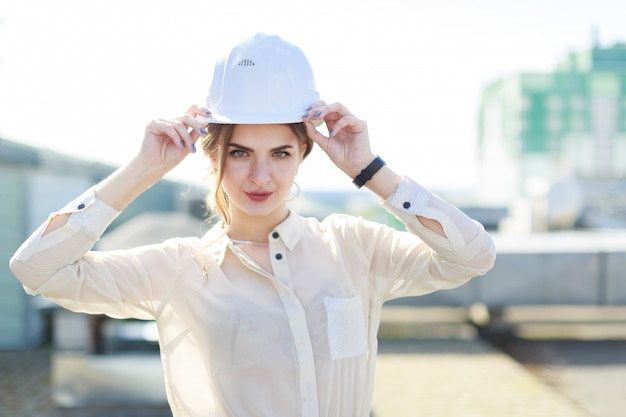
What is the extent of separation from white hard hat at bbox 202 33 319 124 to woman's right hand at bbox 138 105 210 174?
0.07 meters

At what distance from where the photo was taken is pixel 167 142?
1.86 meters

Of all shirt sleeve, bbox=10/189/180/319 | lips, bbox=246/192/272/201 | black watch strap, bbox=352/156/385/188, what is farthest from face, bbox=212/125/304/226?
shirt sleeve, bbox=10/189/180/319

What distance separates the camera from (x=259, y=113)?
6.02 ft

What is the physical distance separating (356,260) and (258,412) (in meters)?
0.57

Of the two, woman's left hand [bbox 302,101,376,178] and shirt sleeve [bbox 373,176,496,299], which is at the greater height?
woman's left hand [bbox 302,101,376,178]

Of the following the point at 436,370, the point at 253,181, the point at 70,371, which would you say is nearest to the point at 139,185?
the point at 253,181

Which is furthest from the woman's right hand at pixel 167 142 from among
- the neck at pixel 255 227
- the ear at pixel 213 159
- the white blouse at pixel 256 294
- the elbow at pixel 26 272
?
the elbow at pixel 26 272

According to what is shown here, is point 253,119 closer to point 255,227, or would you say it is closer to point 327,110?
point 327,110

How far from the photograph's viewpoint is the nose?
1808 mm

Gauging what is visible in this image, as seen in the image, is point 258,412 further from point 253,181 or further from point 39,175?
point 39,175

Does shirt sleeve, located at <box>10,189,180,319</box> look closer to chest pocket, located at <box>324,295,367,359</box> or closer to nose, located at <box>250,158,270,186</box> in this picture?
nose, located at <box>250,158,270,186</box>

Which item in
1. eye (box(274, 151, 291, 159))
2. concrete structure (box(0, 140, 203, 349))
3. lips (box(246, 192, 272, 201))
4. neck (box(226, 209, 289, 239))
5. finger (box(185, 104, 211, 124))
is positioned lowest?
concrete structure (box(0, 140, 203, 349))

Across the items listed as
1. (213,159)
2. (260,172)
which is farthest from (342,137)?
(213,159)

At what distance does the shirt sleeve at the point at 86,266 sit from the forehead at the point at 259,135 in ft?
1.42
